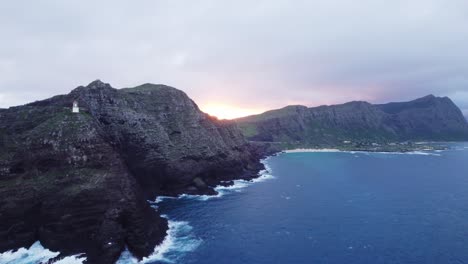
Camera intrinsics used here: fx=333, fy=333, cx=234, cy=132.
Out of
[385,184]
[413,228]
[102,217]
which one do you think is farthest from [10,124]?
[385,184]

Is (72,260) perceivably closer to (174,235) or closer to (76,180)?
(76,180)

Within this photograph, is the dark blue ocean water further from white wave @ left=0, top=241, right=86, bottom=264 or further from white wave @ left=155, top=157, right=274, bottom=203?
white wave @ left=0, top=241, right=86, bottom=264

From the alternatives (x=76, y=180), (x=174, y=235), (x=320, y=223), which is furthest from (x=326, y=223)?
(x=76, y=180)

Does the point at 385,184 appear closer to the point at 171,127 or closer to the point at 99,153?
the point at 171,127

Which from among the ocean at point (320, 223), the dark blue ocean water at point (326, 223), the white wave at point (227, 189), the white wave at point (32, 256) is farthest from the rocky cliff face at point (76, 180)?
the dark blue ocean water at point (326, 223)

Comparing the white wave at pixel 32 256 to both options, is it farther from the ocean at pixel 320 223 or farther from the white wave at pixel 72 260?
the ocean at pixel 320 223
